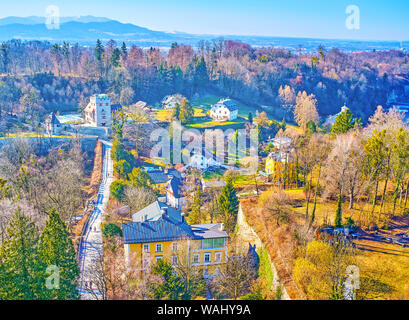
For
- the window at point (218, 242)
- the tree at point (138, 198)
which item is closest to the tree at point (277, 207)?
the window at point (218, 242)

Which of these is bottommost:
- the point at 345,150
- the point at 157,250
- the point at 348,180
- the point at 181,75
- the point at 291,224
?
the point at 157,250

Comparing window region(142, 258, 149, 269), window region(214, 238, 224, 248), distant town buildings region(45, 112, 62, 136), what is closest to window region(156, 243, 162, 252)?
window region(142, 258, 149, 269)

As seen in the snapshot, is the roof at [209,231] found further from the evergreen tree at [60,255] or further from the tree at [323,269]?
the evergreen tree at [60,255]

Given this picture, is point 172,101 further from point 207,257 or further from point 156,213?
point 207,257

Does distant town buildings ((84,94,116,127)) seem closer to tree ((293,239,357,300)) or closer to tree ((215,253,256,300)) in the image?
tree ((215,253,256,300))
